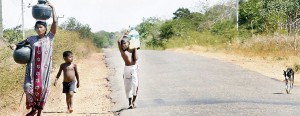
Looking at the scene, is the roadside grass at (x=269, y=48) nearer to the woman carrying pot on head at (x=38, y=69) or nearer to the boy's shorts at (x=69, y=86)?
the boy's shorts at (x=69, y=86)

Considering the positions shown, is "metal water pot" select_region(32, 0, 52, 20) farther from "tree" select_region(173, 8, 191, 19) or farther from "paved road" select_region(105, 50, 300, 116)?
"tree" select_region(173, 8, 191, 19)

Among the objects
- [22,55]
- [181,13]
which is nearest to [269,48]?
[22,55]

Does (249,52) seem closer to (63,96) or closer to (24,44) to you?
Answer: (63,96)

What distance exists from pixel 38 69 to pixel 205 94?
6.23m

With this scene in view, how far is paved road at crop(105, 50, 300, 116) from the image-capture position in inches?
408

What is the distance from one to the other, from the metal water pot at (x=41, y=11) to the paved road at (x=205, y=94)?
3245 mm

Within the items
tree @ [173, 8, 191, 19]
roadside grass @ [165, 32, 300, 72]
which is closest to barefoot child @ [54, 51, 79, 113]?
roadside grass @ [165, 32, 300, 72]

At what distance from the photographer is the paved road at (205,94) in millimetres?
10352

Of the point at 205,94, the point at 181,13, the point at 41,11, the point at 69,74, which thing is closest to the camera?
the point at 41,11

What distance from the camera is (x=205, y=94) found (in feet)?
42.3

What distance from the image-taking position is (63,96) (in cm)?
1391

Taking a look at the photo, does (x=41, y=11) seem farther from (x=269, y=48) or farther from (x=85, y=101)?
(x=269, y=48)

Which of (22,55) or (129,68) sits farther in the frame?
(129,68)

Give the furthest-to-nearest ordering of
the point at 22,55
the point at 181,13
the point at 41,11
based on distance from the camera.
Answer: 1. the point at 181,13
2. the point at 41,11
3. the point at 22,55
